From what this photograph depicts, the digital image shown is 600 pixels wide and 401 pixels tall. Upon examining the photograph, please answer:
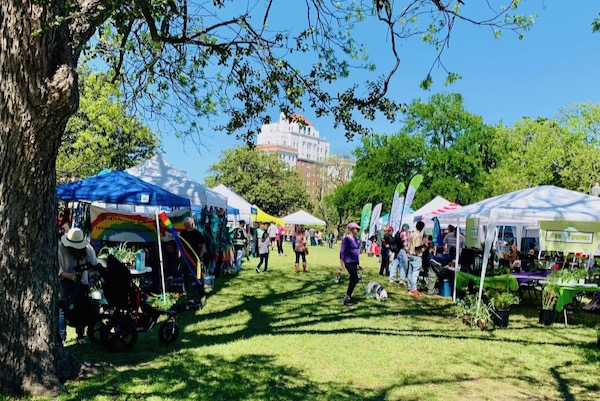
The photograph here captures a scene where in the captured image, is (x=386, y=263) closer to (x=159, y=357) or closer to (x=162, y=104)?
(x=162, y=104)

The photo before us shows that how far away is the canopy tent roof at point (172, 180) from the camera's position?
13.2m

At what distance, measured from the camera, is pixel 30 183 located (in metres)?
4.32

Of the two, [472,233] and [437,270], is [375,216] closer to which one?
[437,270]

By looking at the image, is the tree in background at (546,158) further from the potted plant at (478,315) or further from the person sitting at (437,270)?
the potted plant at (478,315)

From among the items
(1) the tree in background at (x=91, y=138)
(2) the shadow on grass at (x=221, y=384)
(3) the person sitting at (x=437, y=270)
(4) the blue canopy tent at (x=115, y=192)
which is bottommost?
(2) the shadow on grass at (x=221, y=384)

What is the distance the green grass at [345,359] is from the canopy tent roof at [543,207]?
6.28 feet

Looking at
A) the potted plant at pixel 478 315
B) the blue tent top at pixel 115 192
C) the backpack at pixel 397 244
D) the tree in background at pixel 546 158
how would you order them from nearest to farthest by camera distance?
the potted plant at pixel 478 315, the blue tent top at pixel 115 192, the backpack at pixel 397 244, the tree in background at pixel 546 158

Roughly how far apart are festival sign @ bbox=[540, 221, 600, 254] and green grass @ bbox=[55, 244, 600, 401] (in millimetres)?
1376

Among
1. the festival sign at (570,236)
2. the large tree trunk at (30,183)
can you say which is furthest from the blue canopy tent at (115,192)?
the festival sign at (570,236)

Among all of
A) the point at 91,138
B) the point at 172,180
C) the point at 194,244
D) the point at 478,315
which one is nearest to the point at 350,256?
the point at 478,315

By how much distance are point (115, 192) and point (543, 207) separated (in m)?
7.95

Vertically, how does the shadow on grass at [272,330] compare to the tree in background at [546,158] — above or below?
below

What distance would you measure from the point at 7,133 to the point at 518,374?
18.9 feet

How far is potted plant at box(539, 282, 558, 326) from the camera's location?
884 cm
